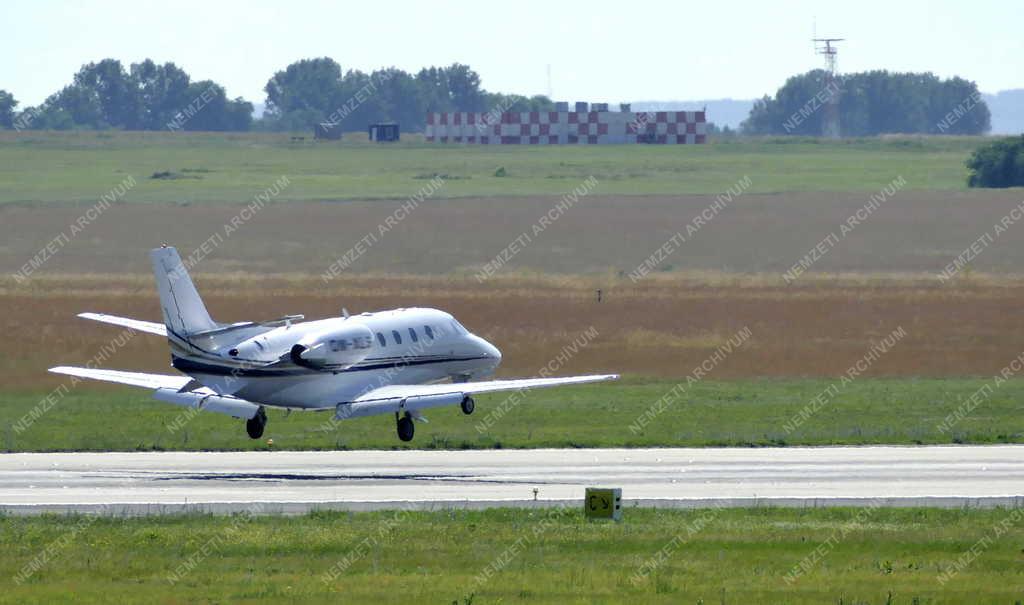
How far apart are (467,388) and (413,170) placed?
12586 cm

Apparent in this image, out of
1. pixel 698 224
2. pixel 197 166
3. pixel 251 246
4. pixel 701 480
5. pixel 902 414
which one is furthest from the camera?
pixel 197 166

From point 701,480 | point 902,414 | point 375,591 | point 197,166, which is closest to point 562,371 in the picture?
point 902,414

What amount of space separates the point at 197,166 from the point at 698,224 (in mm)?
70899

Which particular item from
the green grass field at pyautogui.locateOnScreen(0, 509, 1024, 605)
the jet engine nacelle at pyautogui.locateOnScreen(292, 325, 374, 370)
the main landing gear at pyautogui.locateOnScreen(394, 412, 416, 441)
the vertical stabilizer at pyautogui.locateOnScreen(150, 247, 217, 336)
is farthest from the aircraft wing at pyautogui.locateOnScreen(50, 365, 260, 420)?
the green grass field at pyautogui.locateOnScreen(0, 509, 1024, 605)

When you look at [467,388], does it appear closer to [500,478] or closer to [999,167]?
[500,478]

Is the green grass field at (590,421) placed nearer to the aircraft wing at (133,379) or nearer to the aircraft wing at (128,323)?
the aircraft wing at (133,379)

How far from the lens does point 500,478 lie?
37.5 m

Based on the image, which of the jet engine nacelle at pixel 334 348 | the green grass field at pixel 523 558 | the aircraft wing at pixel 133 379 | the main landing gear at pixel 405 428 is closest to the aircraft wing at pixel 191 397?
the aircraft wing at pixel 133 379

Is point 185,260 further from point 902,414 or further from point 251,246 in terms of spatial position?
point 902,414

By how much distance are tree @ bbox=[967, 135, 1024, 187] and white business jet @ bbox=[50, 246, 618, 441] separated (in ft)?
344

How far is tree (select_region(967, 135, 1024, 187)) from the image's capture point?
142625 mm

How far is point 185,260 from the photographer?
329ft

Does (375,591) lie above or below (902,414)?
above

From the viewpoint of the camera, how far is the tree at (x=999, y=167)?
142625 millimetres
